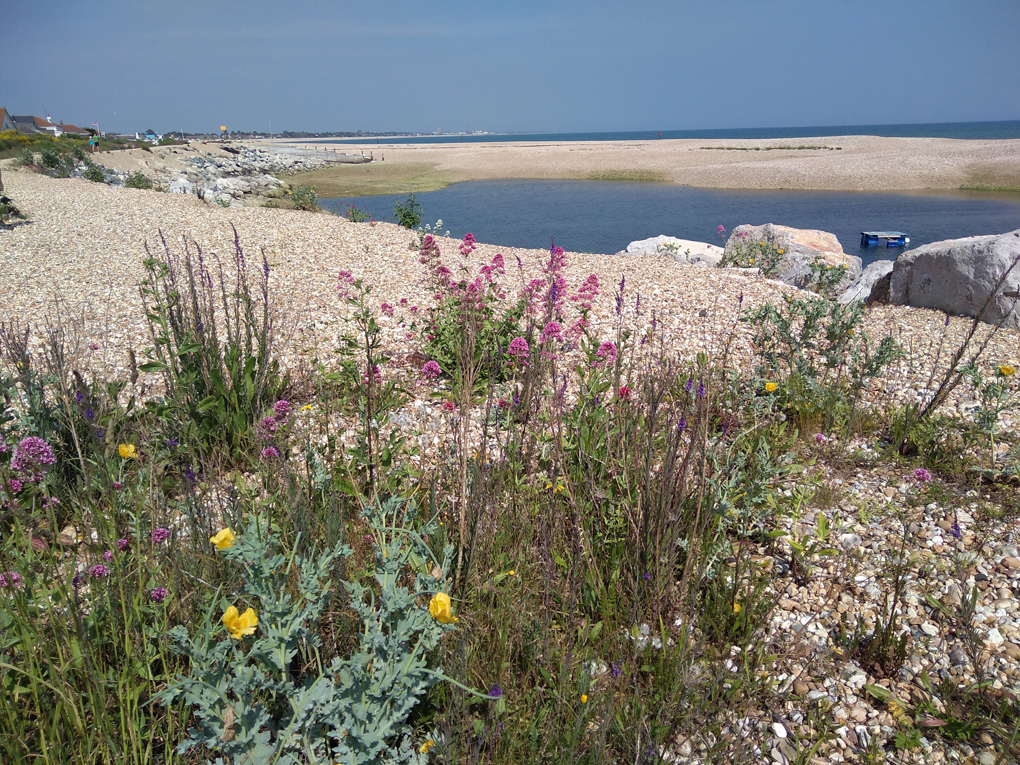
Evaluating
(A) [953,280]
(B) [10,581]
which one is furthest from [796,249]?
(B) [10,581]

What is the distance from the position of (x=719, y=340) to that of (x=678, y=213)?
59.3 feet

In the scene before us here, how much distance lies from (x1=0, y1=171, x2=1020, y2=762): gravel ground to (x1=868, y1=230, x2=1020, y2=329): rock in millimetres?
270

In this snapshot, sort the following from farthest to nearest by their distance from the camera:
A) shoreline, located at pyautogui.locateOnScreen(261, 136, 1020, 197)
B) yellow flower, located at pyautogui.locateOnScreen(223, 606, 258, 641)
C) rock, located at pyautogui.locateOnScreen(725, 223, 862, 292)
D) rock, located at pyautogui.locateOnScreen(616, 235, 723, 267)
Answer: shoreline, located at pyautogui.locateOnScreen(261, 136, 1020, 197) < rock, located at pyautogui.locateOnScreen(616, 235, 723, 267) < rock, located at pyautogui.locateOnScreen(725, 223, 862, 292) < yellow flower, located at pyautogui.locateOnScreen(223, 606, 258, 641)

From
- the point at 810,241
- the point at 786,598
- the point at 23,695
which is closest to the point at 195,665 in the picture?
the point at 23,695

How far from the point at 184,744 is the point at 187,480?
2.92ft

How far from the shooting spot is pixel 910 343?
5125 mm

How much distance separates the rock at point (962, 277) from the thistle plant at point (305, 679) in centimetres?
686

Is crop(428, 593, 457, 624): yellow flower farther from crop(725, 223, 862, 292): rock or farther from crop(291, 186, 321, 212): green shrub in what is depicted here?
crop(291, 186, 321, 212): green shrub

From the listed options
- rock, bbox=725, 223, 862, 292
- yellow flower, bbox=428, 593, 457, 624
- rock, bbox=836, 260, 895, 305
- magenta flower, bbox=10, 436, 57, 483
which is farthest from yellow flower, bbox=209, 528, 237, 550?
rock, bbox=725, 223, 862, 292

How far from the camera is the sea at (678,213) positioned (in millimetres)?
16812

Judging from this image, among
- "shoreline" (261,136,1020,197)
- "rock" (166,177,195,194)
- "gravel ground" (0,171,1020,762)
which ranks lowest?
"gravel ground" (0,171,1020,762)

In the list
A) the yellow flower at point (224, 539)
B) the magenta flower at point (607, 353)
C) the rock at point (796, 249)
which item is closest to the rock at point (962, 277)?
the rock at point (796, 249)

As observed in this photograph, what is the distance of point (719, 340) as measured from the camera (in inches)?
207

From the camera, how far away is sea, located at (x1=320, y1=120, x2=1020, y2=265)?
16.8m
